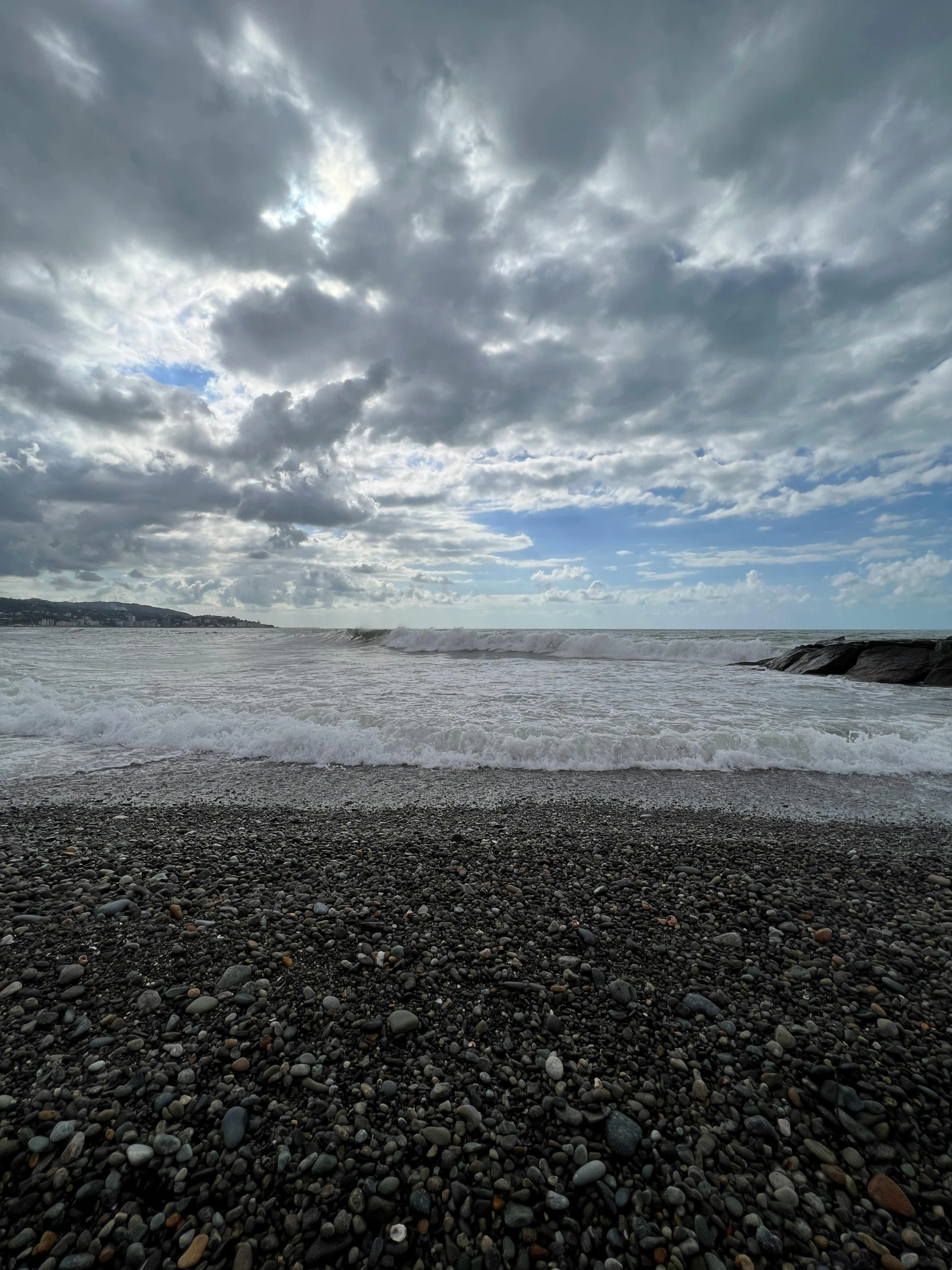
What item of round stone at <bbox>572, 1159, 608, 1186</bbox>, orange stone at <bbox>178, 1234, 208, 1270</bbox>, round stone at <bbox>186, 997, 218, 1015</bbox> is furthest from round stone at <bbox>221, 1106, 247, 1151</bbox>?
round stone at <bbox>572, 1159, 608, 1186</bbox>

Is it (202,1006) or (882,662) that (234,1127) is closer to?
(202,1006)

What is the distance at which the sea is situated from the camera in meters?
8.11

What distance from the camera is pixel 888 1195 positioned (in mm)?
1968

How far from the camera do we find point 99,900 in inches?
151

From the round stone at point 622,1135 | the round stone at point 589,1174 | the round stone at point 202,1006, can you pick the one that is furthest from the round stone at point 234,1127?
the round stone at point 622,1135

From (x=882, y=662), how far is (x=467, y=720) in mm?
19443

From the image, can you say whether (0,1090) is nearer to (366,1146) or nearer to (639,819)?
(366,1146)

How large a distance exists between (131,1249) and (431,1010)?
1424mm

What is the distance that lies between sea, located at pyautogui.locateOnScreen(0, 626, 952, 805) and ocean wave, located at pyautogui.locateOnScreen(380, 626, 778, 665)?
34.1 feet

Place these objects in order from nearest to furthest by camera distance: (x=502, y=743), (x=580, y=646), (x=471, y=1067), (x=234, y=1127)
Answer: (x=234, y=1127), (x=471, y=1067), (x=502, y=743), (x=580, y=646)

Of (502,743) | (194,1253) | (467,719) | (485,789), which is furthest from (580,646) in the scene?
(194,1253)

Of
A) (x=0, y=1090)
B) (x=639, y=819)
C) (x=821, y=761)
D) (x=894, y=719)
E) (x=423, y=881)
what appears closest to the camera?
(x=0, y=1090)

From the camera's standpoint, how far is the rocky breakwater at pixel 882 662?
1872cm

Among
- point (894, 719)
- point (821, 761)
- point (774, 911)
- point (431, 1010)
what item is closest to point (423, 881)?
point (431, 1010)
